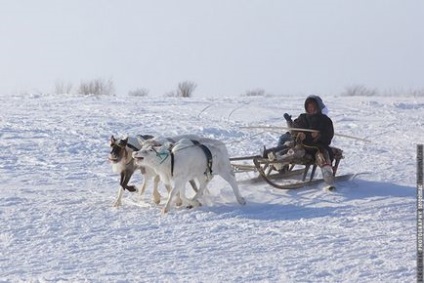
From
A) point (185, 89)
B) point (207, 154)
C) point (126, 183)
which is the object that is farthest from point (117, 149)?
point (185, 89)

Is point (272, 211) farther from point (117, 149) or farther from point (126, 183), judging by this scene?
point (117, 149)

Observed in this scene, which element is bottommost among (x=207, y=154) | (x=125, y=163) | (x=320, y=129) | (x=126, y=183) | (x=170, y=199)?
(x=170, y=199)

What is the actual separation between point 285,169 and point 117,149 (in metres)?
2.77

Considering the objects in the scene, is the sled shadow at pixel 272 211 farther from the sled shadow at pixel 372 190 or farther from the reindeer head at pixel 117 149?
the reindeer head at pixel 117 149

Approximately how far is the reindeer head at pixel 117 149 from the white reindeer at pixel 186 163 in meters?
0.40

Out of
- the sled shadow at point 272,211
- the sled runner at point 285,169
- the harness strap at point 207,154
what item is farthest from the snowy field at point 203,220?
the harness strap at point 207,154

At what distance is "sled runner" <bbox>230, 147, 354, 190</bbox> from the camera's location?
11.5 m

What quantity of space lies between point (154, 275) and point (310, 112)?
4976mm

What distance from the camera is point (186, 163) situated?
34.0 feet

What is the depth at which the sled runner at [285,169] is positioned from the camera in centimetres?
1154

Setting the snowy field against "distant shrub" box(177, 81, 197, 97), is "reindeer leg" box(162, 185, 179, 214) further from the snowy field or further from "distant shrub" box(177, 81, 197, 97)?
"distant shrub" box(177, 81, 197, 97)

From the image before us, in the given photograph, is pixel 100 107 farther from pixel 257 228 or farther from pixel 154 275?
pixel 154 275

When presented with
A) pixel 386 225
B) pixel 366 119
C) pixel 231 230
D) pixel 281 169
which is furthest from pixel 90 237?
pixel 366 119

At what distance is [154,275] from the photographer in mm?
7504
